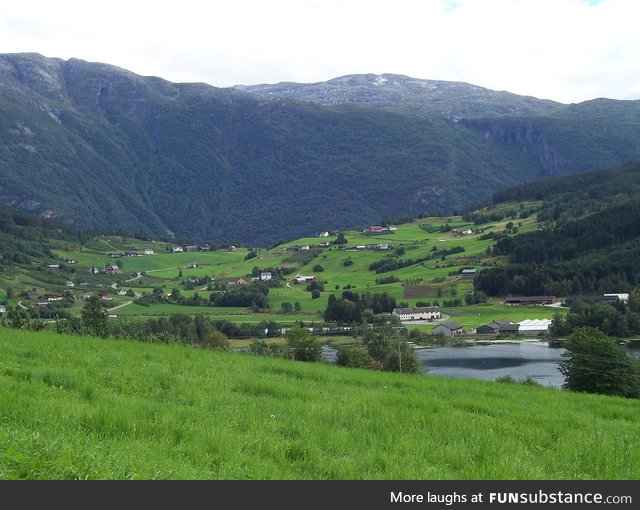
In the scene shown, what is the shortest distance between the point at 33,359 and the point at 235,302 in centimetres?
11939

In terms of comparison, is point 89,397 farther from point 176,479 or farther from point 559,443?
point 559,443

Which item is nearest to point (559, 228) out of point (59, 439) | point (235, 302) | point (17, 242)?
point (235, 302)

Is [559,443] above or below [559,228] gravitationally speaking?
below

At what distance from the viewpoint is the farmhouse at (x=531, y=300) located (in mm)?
122963

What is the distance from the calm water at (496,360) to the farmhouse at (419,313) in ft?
69.3

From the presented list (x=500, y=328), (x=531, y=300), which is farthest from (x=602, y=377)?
(x=531, y=300)

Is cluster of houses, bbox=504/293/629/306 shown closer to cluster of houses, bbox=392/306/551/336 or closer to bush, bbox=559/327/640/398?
cluster of houses, bbox=392/306/551/336

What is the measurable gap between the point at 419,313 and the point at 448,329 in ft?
39.1

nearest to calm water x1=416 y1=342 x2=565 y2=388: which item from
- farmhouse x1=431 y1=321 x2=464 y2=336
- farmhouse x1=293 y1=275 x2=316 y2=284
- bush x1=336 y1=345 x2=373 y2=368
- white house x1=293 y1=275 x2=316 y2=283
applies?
farmhouse x1=431 y1=321 x2=464 y2=336

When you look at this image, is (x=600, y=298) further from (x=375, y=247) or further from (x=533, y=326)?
(x=375, y=247)

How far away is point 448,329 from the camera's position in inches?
3925

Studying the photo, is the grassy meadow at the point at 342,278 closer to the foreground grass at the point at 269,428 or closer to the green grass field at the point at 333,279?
the green grass field at the point at 333,279

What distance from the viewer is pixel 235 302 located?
134 metres
